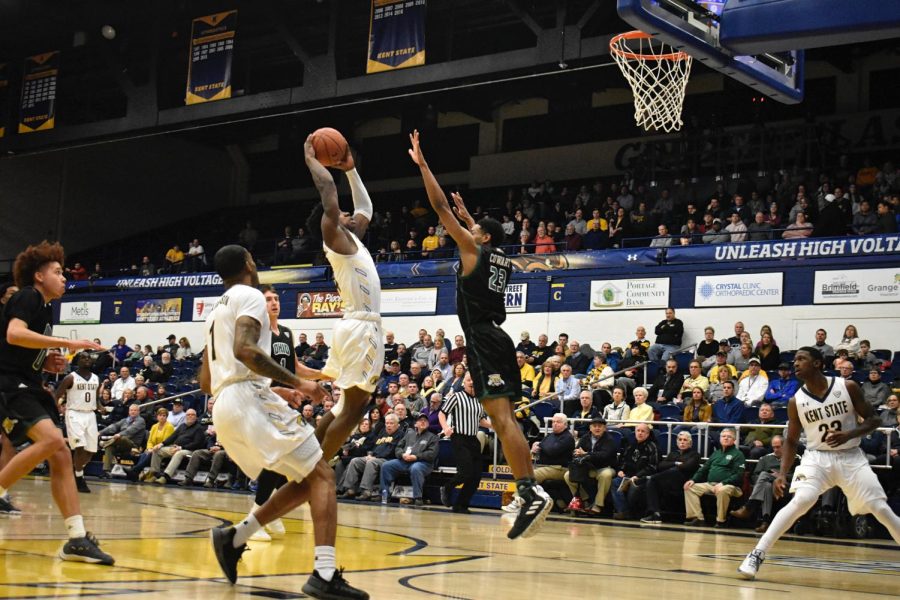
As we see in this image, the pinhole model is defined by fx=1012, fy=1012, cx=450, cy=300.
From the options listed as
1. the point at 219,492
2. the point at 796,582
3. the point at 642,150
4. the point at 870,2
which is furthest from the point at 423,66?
the point at 796,582

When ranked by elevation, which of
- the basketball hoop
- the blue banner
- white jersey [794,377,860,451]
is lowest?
white jersey [794,377,860,451]

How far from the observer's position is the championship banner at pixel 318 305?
2442cm

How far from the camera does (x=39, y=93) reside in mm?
25062

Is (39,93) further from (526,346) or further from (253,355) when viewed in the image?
(253,355)

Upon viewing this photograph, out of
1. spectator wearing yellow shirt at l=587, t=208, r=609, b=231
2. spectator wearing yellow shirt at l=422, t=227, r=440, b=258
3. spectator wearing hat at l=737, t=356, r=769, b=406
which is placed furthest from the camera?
spectator wearing yellow shirt at l=422, t=227, r=440, b=258

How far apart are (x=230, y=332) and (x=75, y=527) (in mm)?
1784

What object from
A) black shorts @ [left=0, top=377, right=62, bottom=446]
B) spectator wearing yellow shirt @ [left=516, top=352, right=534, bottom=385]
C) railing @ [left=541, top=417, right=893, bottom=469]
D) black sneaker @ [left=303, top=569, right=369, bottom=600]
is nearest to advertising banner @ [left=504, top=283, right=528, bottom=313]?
spectator wearing yellow shirt @ [left=516, top=352, right=534, bottom=385]

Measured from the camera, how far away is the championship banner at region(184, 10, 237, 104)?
863 inches

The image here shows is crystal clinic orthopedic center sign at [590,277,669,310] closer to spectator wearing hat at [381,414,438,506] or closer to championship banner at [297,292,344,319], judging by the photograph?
championship banner at [297,292,344,319]

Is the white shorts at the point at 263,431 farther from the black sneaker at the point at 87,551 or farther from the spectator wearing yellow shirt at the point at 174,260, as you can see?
the spectator wearing yellow shirt at the point at 174,260

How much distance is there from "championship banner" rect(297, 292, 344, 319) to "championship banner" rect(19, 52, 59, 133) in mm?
7423

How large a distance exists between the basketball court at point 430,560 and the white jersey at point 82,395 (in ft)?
8.17

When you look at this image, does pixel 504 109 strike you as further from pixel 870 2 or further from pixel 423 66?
pixel 870 2

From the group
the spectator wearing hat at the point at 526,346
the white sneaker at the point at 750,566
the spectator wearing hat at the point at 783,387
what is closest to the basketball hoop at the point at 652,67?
the spectator wearing hat at the point at 783,387
